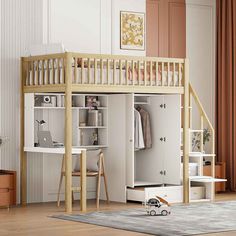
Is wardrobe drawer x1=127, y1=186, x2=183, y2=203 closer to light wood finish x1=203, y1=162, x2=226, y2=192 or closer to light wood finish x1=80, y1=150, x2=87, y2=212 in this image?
light wood finish x1=80, y1=150, x2=87, y2=212

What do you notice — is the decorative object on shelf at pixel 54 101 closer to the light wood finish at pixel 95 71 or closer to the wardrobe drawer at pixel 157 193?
the light wood finish at pixel 95 71

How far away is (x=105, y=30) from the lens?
10.2 meters

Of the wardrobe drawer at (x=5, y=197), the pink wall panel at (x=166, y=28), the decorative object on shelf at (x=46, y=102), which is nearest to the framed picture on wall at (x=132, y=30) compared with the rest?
the pink wall panel at (x=166, y=28)

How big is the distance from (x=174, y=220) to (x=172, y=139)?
6.98 ft

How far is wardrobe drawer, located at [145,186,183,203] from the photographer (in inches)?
365

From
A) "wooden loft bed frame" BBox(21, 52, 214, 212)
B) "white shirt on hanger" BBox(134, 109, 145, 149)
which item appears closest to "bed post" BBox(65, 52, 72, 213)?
"wooden loft bed frame" BBox(21, 52, 214, 212)

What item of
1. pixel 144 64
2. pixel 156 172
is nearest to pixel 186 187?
pixel 156 172

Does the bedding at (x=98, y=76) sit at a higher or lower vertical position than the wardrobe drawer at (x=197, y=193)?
higher

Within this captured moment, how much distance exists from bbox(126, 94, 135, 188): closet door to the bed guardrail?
41 centimetres

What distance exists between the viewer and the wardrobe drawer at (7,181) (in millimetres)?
8797

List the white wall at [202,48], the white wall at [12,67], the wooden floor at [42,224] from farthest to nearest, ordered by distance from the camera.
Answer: the white wall at [202,48] < the white wall at [12,67] < the wooden floor at [42,224]

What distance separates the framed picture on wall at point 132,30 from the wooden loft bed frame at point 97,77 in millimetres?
943

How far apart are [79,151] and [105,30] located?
230 cm

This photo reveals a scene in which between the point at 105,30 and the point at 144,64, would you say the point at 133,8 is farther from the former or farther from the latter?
the point at 144,64
